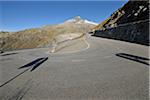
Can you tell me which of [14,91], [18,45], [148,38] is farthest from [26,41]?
[14,91]

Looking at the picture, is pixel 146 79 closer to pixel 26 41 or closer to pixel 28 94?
pixel 28 94

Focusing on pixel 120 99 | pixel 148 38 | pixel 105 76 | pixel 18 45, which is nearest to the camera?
pixel 120 99

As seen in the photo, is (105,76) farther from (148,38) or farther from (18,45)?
(18,45)

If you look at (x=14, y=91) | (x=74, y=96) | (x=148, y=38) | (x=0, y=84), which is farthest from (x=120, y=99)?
(x=148, y=38)

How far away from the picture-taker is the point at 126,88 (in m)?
5.30

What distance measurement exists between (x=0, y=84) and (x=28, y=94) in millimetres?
2405

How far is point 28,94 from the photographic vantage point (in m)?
5.44

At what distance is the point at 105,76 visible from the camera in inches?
274

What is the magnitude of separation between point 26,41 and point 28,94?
141m

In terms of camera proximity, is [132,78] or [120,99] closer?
[120,99]

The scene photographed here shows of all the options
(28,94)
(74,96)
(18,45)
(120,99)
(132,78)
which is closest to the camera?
(120,99)

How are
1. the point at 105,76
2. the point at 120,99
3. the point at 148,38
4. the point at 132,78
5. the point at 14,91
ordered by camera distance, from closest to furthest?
1. the point at 120,99
2. the point at 14,91
3. the point at 132,78
4. the point at 105,76
5. the point at 148,38

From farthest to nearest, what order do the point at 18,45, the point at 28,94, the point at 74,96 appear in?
the point at 18,45
the point at 28,94
the point at 74,96

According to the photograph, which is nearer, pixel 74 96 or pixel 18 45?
pixel 74 96
